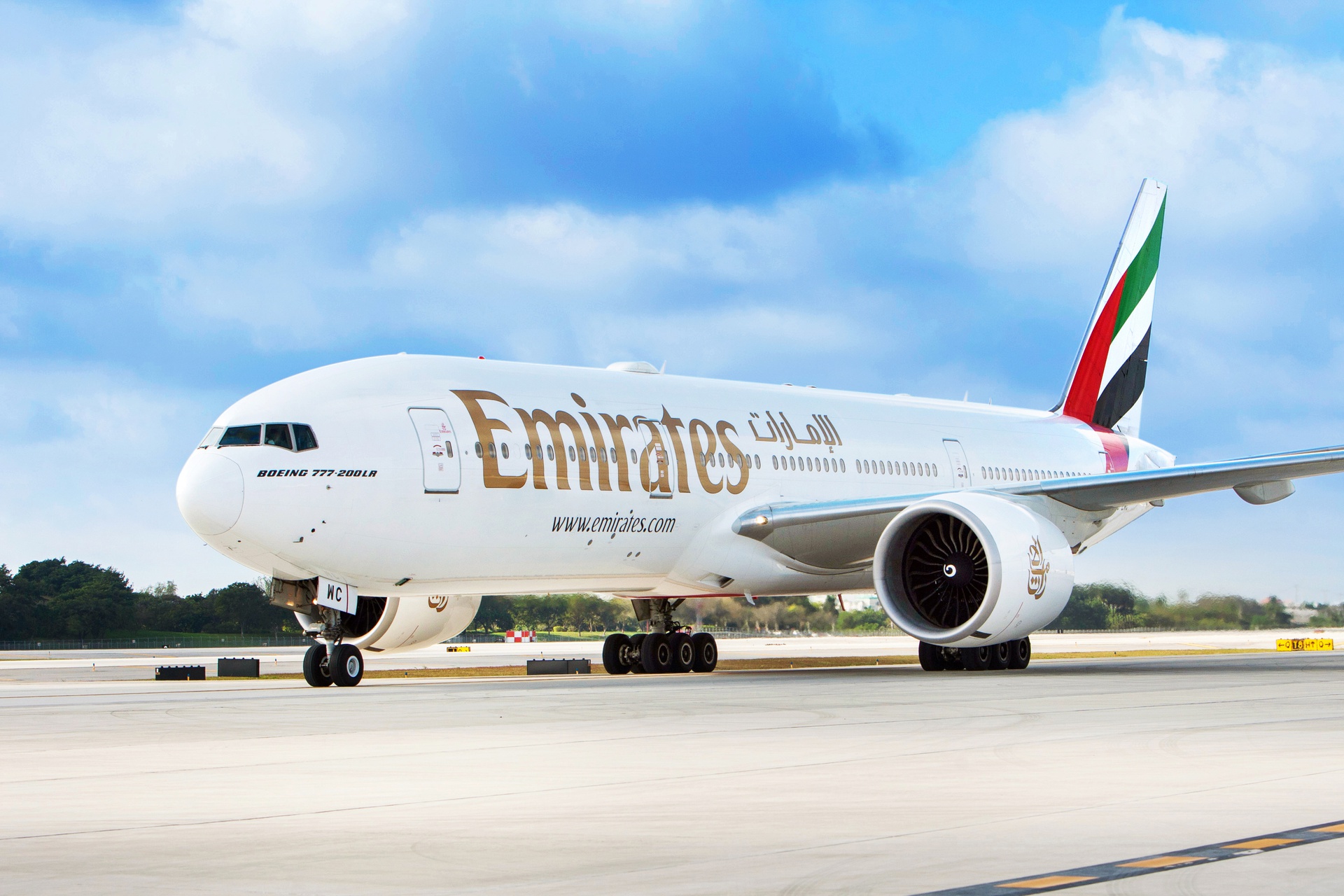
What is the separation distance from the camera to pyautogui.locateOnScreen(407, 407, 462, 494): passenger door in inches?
674

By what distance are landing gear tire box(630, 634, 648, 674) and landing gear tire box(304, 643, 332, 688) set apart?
5821 millimetres

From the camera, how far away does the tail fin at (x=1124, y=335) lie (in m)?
29.8

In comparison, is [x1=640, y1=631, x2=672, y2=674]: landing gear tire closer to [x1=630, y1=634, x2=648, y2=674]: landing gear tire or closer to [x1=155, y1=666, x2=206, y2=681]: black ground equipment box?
[x1=630, y1=634, x2=648, y2=674]: landing gear tire

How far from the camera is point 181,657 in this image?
40.4 meters

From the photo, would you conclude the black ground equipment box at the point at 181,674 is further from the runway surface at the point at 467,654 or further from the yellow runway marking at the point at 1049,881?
the yellow runway marking at the point at 1049,881

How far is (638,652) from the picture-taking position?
21875 mm

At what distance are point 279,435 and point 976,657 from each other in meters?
9.54

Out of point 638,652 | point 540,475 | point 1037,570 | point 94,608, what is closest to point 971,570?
point 1037,570

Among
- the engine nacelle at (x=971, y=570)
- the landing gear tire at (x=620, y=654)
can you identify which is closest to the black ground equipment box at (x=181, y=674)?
the landing gear tire at (x=620, y=654)

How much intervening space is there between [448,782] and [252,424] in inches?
380

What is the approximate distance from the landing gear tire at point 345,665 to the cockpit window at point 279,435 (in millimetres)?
2287

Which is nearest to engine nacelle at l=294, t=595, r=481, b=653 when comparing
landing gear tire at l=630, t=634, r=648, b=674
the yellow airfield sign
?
landing gear tire at l=630, t=634, r=648, b=674

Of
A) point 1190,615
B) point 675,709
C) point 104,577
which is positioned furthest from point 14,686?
point 104,577

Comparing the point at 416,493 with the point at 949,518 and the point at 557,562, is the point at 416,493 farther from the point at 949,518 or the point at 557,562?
the point at 949,518
